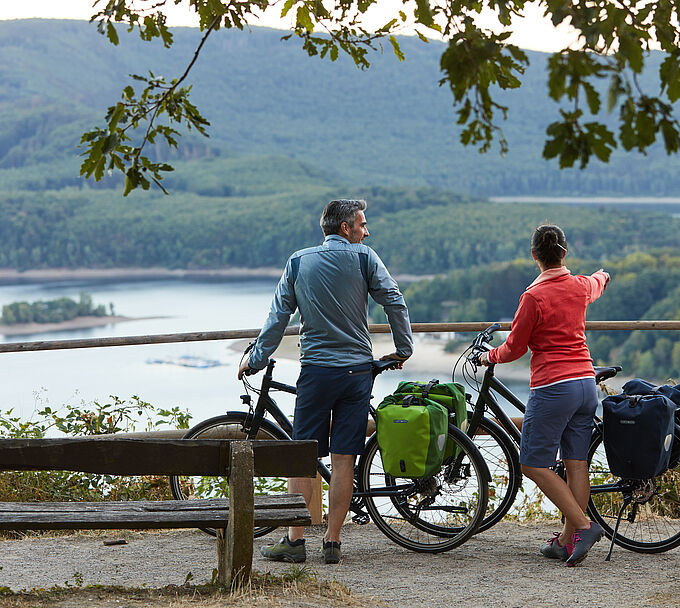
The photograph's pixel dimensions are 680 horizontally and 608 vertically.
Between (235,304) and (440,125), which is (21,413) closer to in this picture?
(235,304)

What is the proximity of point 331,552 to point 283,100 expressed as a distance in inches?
3936

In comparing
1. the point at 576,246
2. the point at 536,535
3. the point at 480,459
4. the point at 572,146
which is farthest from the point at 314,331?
the point at 576,246

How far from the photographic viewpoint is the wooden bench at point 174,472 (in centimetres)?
323

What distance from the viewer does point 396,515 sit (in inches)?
182

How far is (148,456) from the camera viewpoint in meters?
3.31

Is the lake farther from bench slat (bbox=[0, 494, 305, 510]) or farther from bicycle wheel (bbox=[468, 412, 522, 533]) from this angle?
bench slat (bbox=[0, 494, 305, 510])

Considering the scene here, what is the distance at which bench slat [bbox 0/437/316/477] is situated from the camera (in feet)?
10.5

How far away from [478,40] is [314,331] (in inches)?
78.3

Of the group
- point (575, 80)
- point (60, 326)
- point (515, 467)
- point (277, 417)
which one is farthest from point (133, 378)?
point (60, 326)

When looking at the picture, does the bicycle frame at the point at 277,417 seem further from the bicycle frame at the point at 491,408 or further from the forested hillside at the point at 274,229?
the forested hillside at the point at 274,229

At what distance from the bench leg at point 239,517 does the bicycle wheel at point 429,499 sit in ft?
3.73

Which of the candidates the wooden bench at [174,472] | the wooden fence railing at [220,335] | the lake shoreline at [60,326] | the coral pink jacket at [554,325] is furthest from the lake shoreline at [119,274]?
the wooden bench at [174,472]

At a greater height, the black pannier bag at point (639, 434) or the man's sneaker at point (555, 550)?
the black pannier bag at point (639, 434)

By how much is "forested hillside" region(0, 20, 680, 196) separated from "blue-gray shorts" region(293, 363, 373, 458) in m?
83.6
